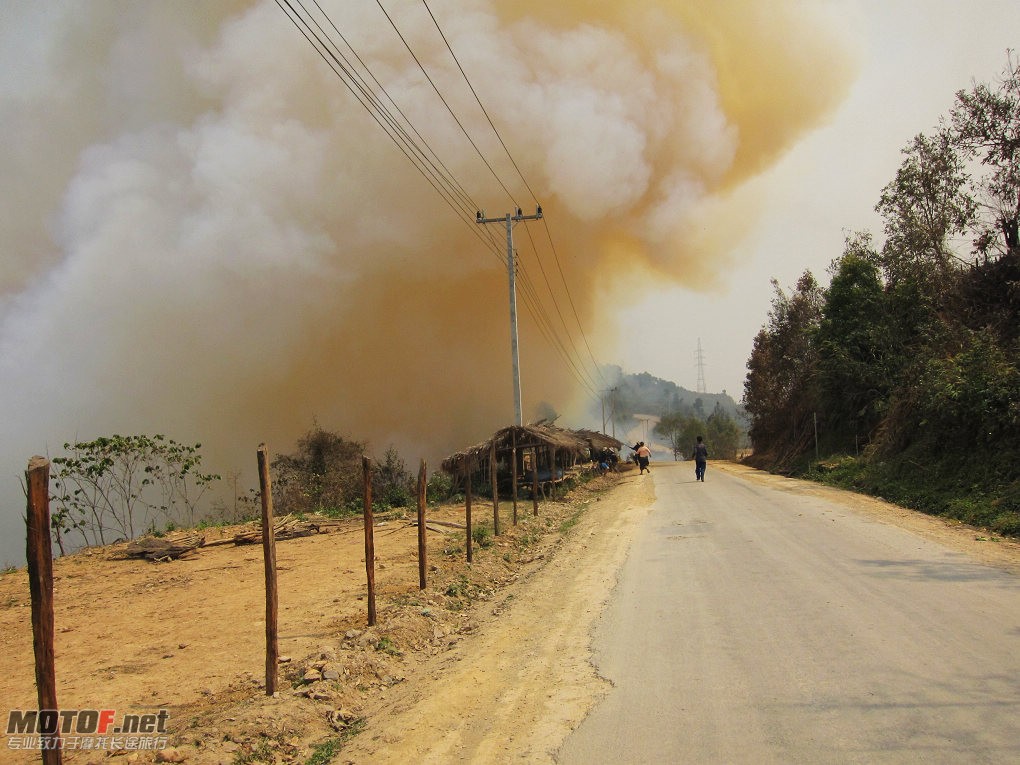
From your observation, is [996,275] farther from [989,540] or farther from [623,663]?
[623,663]

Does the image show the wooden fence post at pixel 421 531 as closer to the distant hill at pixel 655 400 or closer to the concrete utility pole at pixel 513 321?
the concrete utility pole at pixel 513 321

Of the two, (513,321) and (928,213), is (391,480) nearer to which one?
(513,321)

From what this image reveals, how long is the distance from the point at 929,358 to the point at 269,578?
894 inches

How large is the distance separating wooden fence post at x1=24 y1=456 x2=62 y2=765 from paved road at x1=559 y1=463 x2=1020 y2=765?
2913 mm

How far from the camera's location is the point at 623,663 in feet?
17.8

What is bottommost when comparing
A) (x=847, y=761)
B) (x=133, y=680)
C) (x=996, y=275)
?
(x=133, y=680)

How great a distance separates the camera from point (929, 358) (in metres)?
22.0

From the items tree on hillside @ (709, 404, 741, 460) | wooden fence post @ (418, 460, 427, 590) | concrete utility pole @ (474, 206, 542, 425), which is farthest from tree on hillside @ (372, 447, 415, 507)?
tree on hillside @ (709, 404, 741, 460)

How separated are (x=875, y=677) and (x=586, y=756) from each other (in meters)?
2.24

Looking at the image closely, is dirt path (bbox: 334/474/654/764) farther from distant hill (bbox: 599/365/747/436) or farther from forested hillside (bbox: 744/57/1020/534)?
distant hill (bbox: 599/365/747/436)

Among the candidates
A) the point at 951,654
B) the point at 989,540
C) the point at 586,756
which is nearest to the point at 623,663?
the point at 586,756

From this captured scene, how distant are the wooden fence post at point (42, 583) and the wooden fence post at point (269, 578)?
1.78 meters

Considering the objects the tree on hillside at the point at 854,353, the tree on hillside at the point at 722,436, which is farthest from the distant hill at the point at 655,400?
the tree on hillside at the point at 854,353

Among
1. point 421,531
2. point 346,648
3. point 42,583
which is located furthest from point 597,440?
point 42,583
